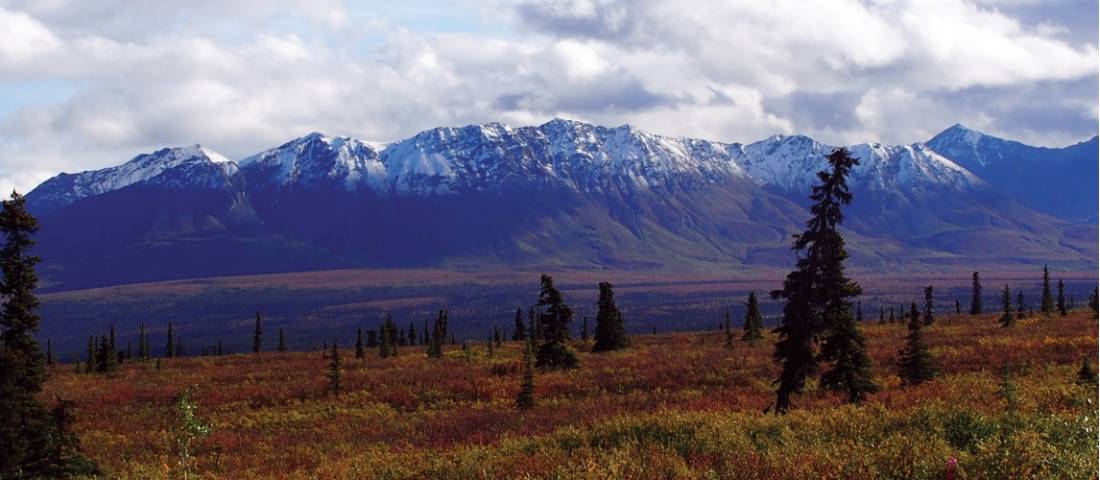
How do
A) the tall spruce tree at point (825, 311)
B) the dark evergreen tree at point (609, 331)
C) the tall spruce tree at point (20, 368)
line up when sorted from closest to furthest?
the tall spruce tree at point (20, 368) → the tall spruce tree at point (825, 311) → the dark evergreen tree at point (609, 331)

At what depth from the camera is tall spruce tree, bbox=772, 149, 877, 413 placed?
27.2 m

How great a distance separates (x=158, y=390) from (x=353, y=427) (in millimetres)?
23035

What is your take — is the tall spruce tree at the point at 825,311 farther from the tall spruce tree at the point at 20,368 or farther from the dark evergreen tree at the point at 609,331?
the dark evergreen tree at the point at 609,331

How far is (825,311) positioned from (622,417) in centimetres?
964

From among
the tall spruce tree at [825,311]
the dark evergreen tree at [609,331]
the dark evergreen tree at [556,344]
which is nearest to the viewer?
the tall spruce tree at [825,311]

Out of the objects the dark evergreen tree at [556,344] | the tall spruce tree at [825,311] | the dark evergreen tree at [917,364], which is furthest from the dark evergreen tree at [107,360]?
the dark evergreen tree at [917,364]

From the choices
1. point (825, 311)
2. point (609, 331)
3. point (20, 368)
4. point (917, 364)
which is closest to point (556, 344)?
point (609, 331)

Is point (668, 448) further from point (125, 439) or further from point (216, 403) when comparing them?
point (216, 403)

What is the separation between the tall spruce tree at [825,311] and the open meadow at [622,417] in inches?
58.1

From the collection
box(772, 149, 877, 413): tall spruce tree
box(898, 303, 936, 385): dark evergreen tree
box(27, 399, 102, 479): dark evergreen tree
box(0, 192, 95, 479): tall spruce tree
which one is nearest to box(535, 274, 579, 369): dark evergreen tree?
box(898, 303, 936, 385): dark evergreen tree

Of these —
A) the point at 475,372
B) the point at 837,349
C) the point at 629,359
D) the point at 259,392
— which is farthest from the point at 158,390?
the point at 837,349

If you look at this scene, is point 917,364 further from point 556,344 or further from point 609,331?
point 609,331

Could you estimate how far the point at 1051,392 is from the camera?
21938 millimetres

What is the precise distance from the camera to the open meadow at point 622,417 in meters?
13.2
